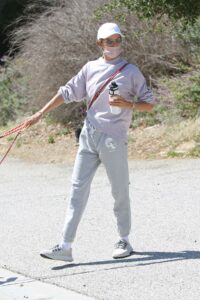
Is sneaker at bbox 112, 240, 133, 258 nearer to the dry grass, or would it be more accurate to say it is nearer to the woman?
the woman

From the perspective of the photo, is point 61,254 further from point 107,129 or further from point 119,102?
point 119,102

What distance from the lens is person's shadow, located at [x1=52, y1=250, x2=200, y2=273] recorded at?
644 centimetres

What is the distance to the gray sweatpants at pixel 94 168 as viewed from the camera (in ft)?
21.2

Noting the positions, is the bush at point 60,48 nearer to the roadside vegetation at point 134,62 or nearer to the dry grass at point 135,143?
the roadside vegetation at point 134,62

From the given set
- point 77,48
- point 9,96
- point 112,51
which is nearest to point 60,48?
point 77,48

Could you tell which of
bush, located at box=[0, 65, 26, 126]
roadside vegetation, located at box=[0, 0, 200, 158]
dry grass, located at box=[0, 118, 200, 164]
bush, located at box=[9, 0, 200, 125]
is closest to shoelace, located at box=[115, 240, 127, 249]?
dry grass, located at box=[0, 118, 200, 164]

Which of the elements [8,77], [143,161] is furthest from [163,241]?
Result: [8,77]

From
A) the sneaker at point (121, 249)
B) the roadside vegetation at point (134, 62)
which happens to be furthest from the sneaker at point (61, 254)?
the roadside vegetation at point (134, 62)

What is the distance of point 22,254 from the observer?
704 cm

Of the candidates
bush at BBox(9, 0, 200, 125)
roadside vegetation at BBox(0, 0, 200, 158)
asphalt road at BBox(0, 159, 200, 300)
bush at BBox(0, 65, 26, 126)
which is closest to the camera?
asphalt road at BBox(0, 159, 200, 300)

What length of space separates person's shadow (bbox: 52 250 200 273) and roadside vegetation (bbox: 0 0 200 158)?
20.8 ft

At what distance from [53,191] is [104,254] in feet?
13.5

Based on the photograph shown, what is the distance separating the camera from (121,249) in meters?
6.64

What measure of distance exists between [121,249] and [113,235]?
94cm
